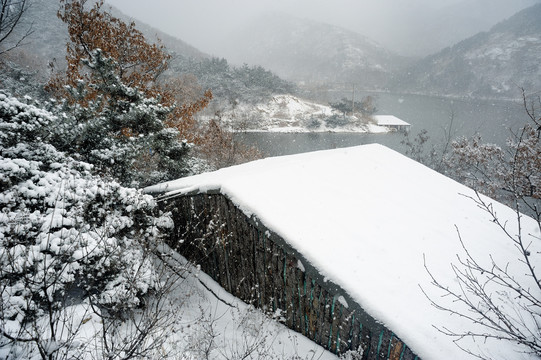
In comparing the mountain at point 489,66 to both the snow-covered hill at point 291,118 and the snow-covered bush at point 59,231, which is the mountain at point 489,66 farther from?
the snow-covered bush at point 59,231

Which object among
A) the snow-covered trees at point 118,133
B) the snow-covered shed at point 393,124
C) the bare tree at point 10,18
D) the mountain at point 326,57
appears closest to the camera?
the bare tree at point 10,18

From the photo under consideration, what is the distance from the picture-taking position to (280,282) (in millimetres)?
4191

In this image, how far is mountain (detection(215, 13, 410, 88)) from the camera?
123938 mm

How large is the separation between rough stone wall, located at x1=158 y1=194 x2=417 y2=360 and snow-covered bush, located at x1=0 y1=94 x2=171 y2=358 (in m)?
1.06

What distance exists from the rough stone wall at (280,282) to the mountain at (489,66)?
3502 inches

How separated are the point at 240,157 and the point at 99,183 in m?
16.1

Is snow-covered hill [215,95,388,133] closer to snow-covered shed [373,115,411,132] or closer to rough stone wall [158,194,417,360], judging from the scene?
snow-covered shed [373,115,411,132]

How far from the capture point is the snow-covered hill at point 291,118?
43.7m

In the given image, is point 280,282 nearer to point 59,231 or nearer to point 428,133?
point 59,231

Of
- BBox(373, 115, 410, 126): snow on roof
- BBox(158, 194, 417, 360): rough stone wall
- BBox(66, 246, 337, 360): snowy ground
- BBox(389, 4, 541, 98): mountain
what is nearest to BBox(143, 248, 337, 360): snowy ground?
BBox(66, 246, 337, 360): snowy ground

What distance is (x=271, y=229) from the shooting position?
12.8 feet

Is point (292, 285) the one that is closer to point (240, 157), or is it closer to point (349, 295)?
point (349, 295)

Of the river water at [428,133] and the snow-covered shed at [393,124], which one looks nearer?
the river water at [428,133]

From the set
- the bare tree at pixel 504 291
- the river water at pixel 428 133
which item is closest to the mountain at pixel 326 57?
the river water at pixel 428 133
